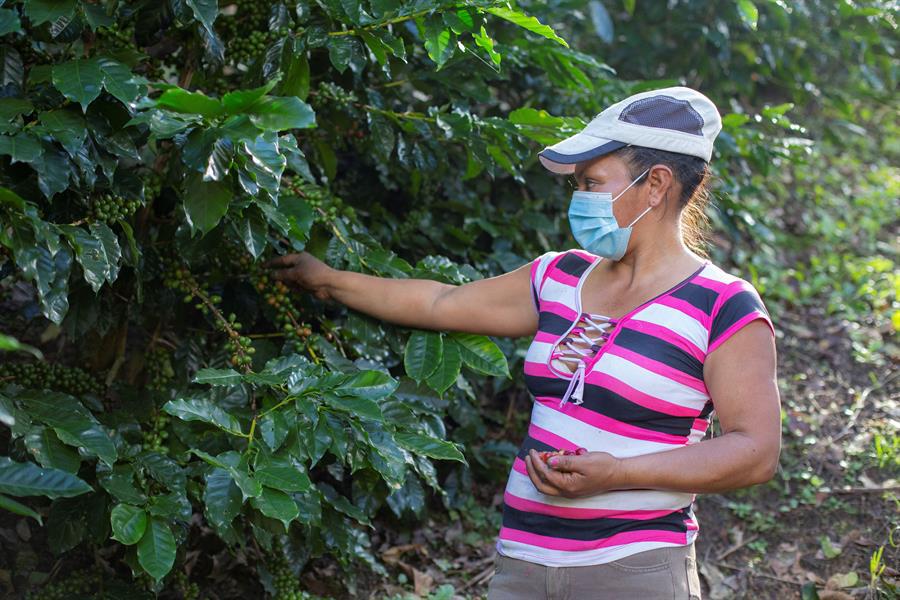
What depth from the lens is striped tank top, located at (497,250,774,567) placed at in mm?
1947

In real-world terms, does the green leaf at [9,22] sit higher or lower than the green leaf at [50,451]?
higher

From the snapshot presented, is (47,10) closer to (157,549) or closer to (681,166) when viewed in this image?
(157,549)

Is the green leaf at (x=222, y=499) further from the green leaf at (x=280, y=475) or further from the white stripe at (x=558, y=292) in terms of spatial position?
the white stripe at (x=558, y=292)

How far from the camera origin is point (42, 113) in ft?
6.59

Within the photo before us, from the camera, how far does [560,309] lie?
2168 millimetres

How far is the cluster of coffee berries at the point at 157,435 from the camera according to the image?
2343 millimetres

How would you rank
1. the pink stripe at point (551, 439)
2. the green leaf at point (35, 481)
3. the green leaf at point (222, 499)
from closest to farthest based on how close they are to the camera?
the green leaf at point (35, 481), the green leaf at point (222, 499), the pink stripe at point (551, 439)

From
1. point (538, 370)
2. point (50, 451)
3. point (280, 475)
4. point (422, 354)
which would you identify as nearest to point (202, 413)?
point (280, 475)

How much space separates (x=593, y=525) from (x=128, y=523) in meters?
0.95

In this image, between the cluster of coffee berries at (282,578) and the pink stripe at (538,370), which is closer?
the pink stripe at (538,370)

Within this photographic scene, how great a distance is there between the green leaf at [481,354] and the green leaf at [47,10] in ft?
3.81

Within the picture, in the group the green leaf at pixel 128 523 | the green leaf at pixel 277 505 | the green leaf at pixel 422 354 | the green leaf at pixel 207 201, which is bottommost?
the green leaf at pixel 128 523

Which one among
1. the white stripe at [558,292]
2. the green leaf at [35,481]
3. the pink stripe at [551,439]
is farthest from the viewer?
the white stripe at [558,292]

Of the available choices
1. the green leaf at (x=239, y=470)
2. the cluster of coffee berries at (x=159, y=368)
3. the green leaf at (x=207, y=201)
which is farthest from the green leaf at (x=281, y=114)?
the cluster of coffee berries at (x=159, y=368)
